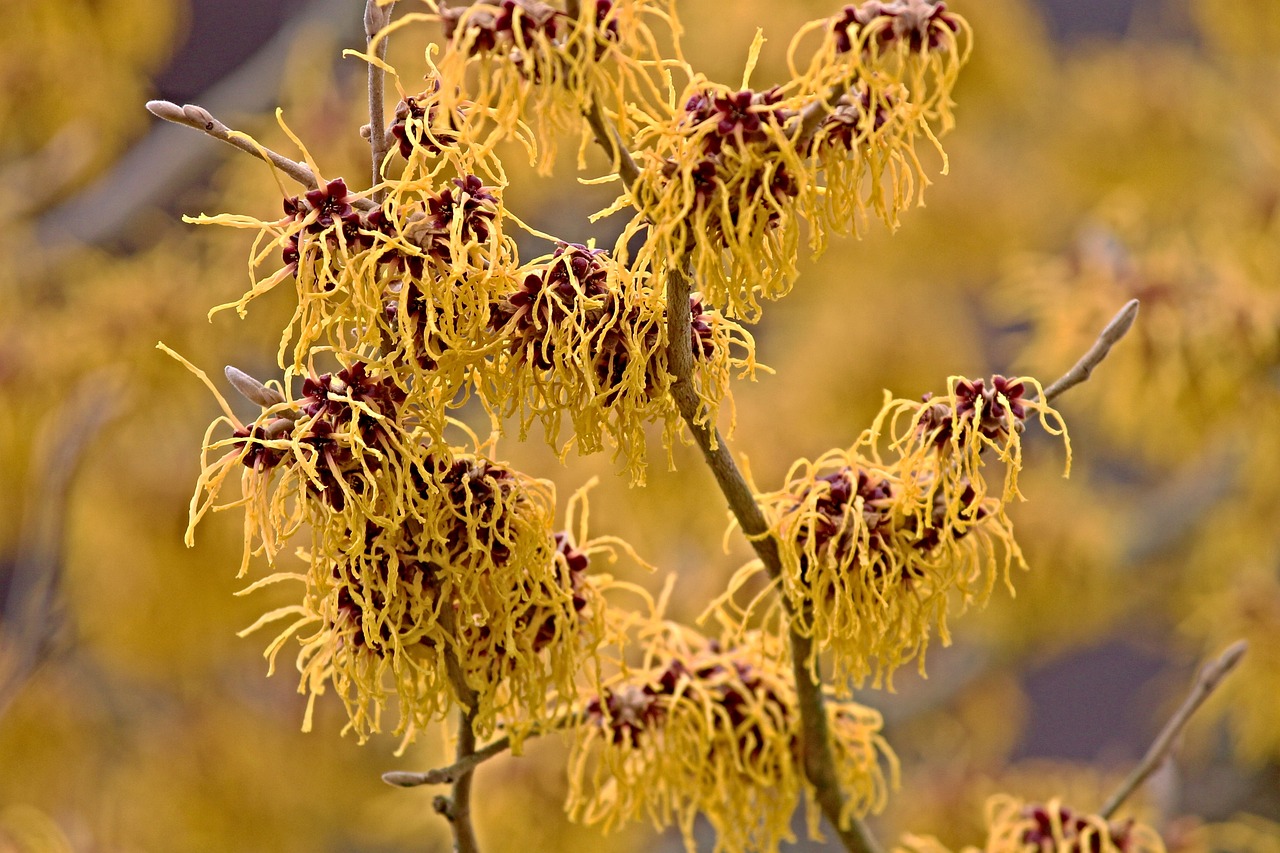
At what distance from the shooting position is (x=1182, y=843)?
78 centimetres

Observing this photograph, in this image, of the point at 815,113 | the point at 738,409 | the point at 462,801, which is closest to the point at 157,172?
the point at 738,409

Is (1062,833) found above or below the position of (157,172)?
below

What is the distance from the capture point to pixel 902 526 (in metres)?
0.50

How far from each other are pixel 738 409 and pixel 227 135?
134cm

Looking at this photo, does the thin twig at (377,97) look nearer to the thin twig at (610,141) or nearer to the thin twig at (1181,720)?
the thin twig at (610,141)

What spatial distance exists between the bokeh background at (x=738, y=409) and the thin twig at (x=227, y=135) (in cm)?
40

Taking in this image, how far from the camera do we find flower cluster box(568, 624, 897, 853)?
0.56m

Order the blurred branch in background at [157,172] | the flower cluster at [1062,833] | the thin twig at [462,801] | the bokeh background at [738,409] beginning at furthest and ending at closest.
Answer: the blurred branch in background at [157,172] → the bokeh background at [738,409] → the flower cluster at [1062,833] → the thin twig at [462,801]

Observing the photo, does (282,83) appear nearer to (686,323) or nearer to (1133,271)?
(1133,271)

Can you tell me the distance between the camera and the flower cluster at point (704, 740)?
555mm

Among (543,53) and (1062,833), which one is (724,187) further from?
(1062,833)

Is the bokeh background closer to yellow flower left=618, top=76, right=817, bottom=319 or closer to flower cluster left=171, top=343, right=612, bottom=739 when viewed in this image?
flower cluster left=171, top=343, right=612, bottom=739

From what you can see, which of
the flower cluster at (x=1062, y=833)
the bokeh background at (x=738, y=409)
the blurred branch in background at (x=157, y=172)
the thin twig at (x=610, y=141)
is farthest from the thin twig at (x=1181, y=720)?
the blurred branch in background at (x=157, y=172)

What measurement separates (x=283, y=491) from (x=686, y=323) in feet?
0.49
